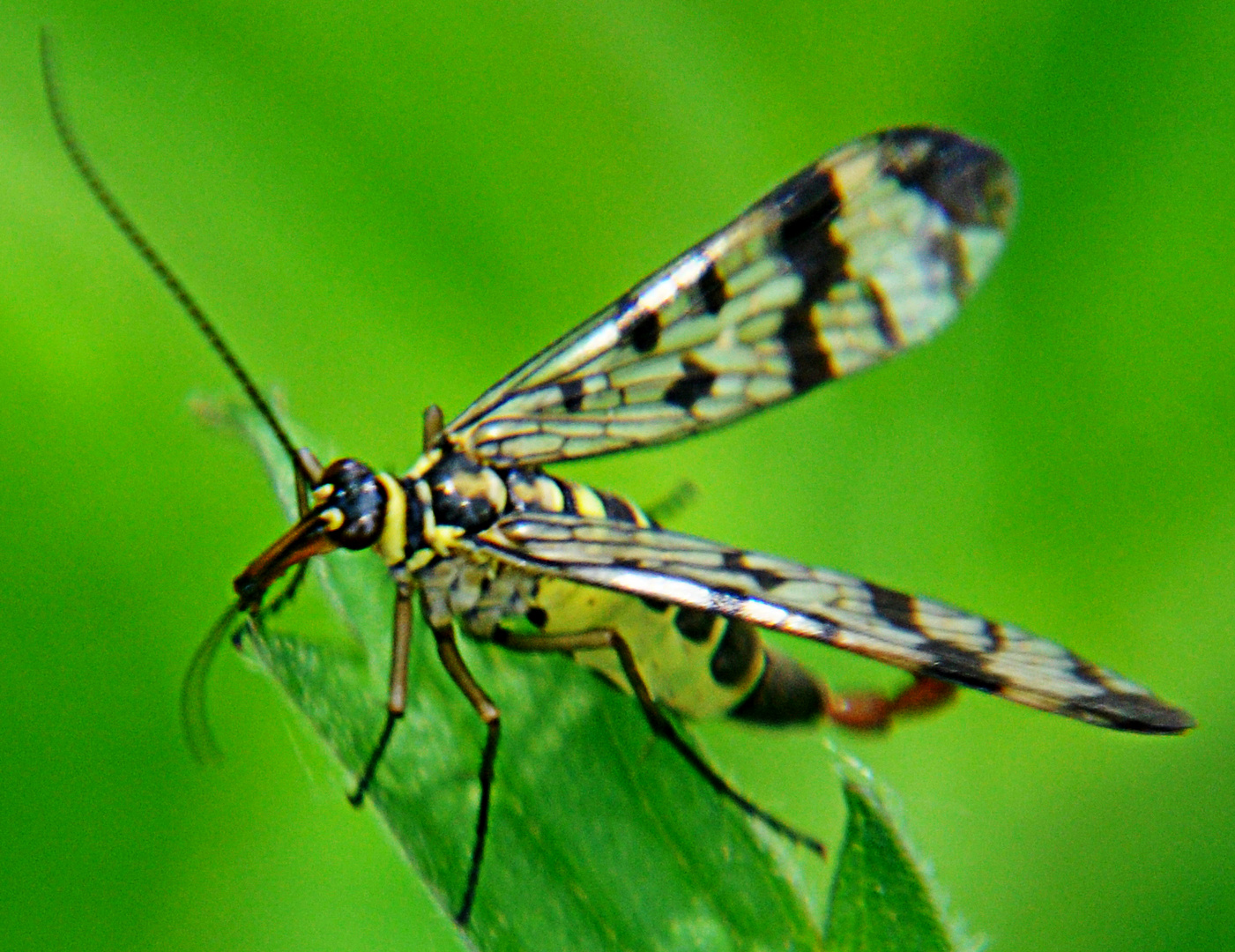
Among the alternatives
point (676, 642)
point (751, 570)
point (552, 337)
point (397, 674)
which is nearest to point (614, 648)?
point (676, 642)

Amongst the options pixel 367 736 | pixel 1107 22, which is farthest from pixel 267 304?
pixel 1107 22

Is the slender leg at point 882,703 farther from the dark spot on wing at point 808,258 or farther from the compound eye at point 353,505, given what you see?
the compound eye at point 353,505

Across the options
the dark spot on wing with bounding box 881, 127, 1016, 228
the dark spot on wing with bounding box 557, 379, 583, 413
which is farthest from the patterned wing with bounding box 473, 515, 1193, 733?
the dark spot on wing with bounding box 881, 127, 1016, 228

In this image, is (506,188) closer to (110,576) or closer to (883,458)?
(883,458)

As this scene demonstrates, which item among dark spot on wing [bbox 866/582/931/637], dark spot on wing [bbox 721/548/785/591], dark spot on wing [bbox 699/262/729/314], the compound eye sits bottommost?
dark spot on wing [bbox 866/582/931/637]

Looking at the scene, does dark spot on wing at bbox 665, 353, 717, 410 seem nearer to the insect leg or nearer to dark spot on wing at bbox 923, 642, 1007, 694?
the insect leg

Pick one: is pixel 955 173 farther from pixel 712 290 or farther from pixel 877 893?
pixel 877 893
